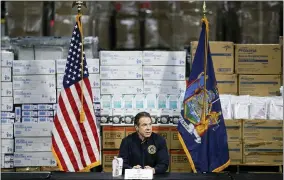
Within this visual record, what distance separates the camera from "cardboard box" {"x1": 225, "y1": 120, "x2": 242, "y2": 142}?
10883 millimetres

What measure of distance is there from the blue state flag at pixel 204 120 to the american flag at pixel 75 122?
4.82 ft

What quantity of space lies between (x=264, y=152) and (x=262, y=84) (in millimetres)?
1151

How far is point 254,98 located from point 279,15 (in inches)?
80.7

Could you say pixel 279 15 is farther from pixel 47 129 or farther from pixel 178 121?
pixel 47 129

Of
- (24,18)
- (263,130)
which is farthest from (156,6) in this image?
(263,130)

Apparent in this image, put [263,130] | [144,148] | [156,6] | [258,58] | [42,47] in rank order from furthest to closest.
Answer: [156,6], [42,47], [258,58], [263,130], [144,148]

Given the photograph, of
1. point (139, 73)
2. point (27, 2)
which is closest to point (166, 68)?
point (139, 73)

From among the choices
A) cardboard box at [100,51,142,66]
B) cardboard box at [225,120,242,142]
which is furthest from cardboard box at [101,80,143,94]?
cardboard box at [225,120,242,142]

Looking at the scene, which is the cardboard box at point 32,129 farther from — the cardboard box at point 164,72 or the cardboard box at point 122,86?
the cardboard box at point 164,72

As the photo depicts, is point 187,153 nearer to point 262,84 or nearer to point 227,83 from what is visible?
point 227,83

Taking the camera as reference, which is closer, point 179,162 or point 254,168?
point 179,162

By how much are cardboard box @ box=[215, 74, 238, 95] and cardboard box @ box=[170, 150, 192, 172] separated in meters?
1.25

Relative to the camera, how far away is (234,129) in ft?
35.7

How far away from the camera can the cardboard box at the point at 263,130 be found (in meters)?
10.9
